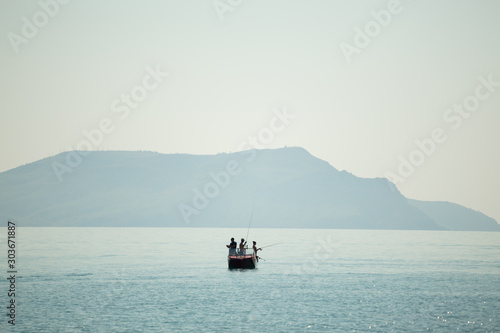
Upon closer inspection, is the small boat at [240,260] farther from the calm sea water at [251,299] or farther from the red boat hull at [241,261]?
the calm sea water at [251,299]

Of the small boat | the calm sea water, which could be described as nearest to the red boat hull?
the small boat

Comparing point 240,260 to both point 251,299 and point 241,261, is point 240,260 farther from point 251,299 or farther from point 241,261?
point 251,299

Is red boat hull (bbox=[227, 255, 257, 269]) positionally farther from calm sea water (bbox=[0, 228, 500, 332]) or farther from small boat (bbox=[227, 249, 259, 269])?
calm sea water (bbox=[0, 228, 500, 332])

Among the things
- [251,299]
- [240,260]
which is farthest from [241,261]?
[251,299]

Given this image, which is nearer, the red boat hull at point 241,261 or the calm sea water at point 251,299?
the calm sea water at point 251,299

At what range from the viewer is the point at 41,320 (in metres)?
35.9

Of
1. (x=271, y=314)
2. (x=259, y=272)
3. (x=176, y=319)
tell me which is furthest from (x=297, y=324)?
(x=259, y=272)

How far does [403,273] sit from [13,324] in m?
46.6

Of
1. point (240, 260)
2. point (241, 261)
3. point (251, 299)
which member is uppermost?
point (240, 260)

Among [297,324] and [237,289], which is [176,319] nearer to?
[297,324]

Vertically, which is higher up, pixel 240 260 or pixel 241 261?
pixel 240 260

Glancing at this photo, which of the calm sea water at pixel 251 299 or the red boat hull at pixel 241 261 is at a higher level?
the red boat hull at pixel 241 261

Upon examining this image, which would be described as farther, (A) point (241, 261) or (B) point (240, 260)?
(A) point (241, 261)

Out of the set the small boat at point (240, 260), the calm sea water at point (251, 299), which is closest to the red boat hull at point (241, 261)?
the small boat at point (240, 260)
